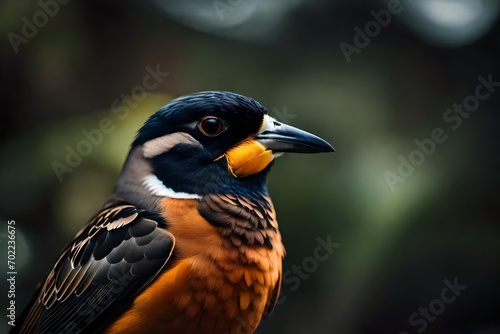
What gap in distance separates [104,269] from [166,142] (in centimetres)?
57

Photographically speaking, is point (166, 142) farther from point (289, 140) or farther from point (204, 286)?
point (204, 286)

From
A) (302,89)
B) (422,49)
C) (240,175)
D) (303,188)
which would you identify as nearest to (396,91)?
(422,49)

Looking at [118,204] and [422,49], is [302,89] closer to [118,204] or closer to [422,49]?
[422,49]

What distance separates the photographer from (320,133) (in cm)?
462

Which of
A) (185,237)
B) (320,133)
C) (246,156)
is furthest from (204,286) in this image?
(320,133)

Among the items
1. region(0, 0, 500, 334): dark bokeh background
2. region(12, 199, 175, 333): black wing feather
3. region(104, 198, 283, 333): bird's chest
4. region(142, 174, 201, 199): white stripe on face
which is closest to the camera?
region(104, 198, 283, 333): bird's chest

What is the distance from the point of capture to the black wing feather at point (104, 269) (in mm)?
2512

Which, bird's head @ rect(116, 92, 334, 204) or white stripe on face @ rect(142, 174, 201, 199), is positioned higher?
bird's head @ rect(116, 92, 334, 204)

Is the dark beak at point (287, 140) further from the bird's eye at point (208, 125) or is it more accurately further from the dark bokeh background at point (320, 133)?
the dark bokeh background at point (320, 133)

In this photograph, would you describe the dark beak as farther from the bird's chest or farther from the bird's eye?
the bird's chest

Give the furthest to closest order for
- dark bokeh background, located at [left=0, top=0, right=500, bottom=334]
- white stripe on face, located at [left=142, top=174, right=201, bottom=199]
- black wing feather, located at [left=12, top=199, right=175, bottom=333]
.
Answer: dark bokeh background, located at [left=0, top=0, right=500, bottom=334], white stripe on face, located at [left=142, top=174, right=201, bottom=199], black wing feather, located at [left=12, top=199, right=175, bottom=333]

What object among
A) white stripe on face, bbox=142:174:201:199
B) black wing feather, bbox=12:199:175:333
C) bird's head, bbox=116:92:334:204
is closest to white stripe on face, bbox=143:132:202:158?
bird's head, bbox=116:92:334:204

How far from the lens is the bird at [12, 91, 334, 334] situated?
2.44 meters

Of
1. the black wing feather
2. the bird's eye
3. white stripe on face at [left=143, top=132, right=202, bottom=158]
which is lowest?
the black wing feather
